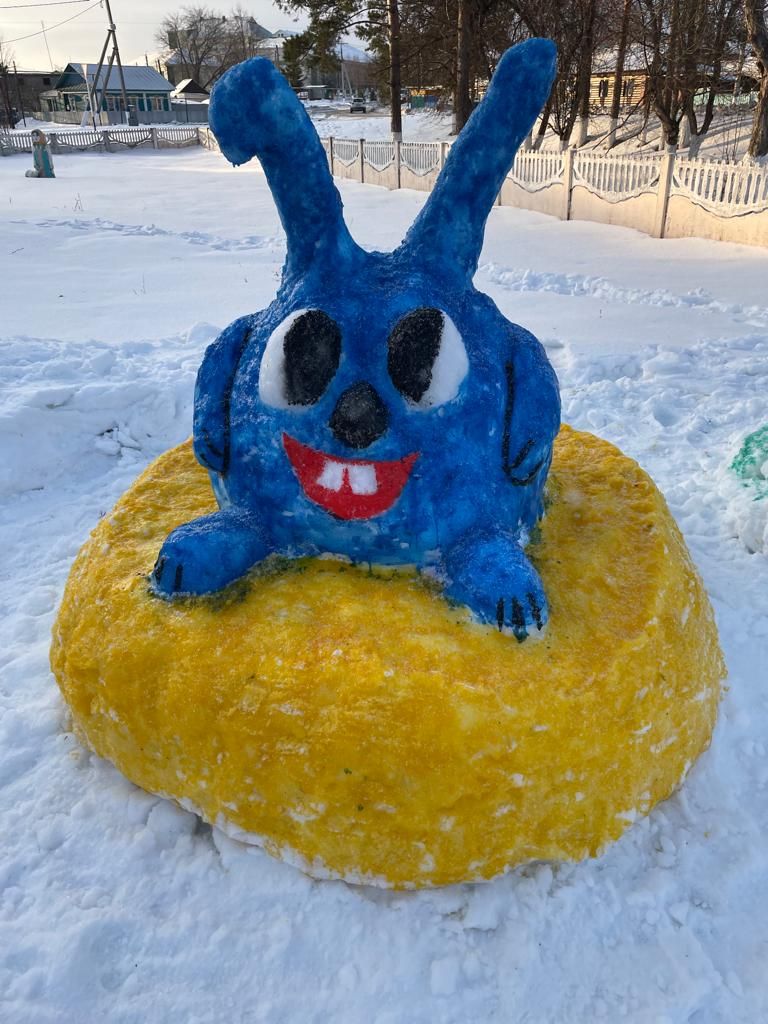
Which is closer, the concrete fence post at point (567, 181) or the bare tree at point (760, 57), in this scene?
the bare tree at point (760, 57)

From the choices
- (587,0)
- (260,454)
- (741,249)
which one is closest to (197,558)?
(260,454)

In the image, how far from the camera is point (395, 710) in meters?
2.04

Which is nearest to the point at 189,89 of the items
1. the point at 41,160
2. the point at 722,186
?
the point at 41,160

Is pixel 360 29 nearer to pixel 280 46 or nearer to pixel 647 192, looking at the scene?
pixel 647 192

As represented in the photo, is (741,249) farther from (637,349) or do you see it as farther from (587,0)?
(587,0)

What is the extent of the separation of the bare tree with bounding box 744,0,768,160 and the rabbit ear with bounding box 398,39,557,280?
36.3 ft

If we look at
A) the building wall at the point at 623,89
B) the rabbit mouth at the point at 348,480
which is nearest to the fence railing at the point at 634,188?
the rabbit mouth at the point at 348,480

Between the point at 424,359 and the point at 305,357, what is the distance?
1.09ft

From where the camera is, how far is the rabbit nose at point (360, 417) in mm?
2186

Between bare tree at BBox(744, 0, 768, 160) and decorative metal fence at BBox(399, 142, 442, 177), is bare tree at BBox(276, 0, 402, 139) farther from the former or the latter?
bare tree at BBox(744, 0, 768, 160)

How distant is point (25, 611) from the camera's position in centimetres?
337

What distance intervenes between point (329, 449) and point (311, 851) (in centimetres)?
109

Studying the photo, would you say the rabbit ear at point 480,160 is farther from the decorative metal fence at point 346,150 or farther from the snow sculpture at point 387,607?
the decorative metal fence at point 346,150

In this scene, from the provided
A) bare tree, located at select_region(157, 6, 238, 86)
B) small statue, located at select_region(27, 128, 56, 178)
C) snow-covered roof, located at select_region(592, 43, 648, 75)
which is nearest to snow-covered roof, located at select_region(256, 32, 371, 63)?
bare tree, located at select_region(157, 6, 238, 86)
